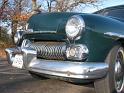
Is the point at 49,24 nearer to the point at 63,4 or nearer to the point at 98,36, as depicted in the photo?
the point at 98,36

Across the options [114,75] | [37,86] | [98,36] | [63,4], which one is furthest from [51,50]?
[63,4]

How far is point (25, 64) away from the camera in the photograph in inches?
186

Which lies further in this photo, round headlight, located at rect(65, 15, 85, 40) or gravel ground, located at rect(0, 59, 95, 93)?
gravel ground, located at rect(0, 59, 95, 93)

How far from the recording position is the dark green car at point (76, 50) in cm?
439

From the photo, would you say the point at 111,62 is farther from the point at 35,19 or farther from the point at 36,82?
the point at 36,82

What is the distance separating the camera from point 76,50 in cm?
442

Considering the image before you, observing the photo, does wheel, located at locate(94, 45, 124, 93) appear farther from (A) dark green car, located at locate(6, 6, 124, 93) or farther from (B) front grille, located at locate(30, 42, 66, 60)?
(B) front grille, located at locate(30, 42, 66, 60)

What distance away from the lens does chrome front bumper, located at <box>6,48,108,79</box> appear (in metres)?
4.26

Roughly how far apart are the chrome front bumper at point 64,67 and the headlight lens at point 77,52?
86 mm

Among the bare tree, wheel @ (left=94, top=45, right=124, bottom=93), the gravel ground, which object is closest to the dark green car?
wheel @ (left=94, top=45, right=124, bottom=93)

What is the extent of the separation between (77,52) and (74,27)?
1.11ft

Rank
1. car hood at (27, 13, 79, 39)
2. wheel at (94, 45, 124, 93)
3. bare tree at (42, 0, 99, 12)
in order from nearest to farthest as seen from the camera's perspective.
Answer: wheel at (94, 45, 124, 93) < car hood at (27, 13, 79, 39) < bare tree at (42, 0, 99, 12)

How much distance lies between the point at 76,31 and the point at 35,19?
106 cm

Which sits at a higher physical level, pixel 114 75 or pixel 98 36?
pixel 98 36
